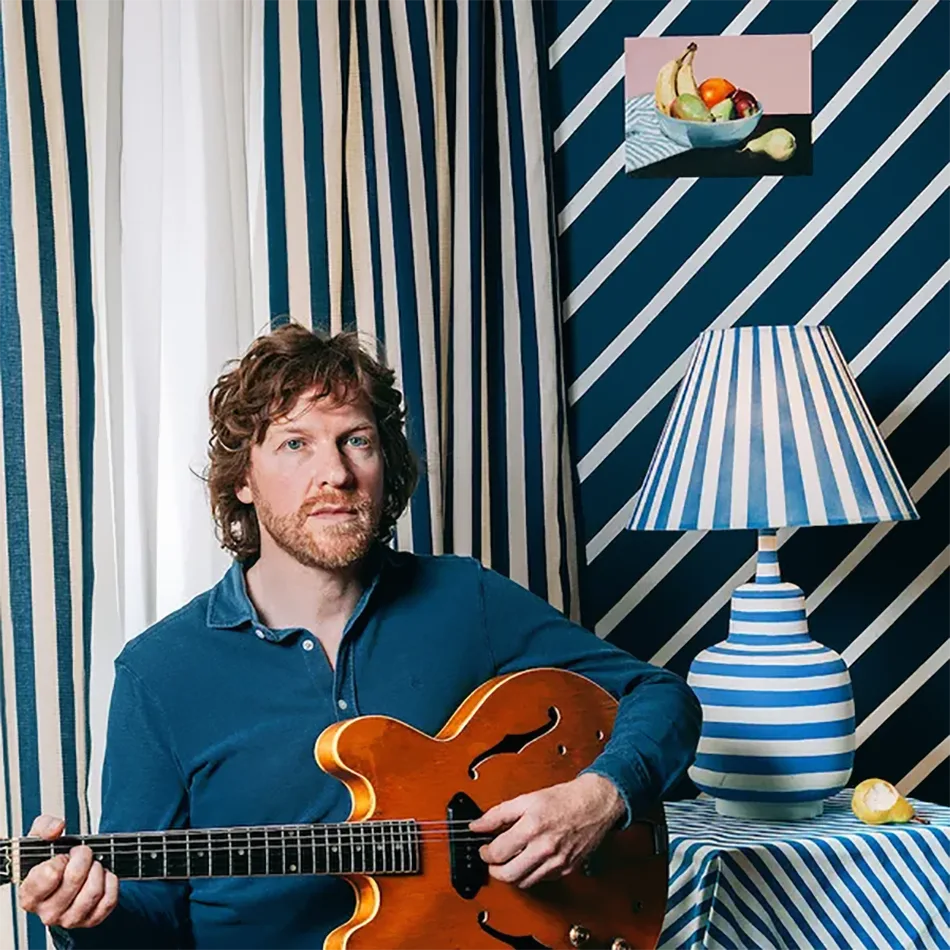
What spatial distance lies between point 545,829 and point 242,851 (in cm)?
34

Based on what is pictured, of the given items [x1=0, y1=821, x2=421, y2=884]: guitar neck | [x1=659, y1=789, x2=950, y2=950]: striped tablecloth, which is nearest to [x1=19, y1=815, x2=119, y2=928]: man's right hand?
[x1=0, y1=821, x2=421, y2=884]: guitar neck

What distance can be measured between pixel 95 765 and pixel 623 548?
50.9 inches

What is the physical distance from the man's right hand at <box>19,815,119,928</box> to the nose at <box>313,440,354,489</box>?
531 millimetres

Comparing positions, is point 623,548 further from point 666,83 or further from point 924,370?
point 666,83

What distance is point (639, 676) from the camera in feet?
6.64

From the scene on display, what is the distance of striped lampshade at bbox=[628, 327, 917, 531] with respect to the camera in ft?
7.54

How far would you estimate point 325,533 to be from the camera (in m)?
1.86

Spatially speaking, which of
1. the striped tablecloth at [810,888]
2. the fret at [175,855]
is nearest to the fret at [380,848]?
the fret at [175,855]

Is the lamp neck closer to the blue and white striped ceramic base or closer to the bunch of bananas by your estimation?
the blue and white striped ceramic base

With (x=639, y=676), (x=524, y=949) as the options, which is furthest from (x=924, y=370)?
(x=524, y=949)

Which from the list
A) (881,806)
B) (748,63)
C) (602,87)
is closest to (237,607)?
(881,806)

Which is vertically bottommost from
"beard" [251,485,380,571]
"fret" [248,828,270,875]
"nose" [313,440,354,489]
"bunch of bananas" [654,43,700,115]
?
"fret" [248,828,270,875]

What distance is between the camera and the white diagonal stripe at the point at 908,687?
2.94m

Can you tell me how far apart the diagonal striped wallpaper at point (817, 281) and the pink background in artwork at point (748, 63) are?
0.03 metres
